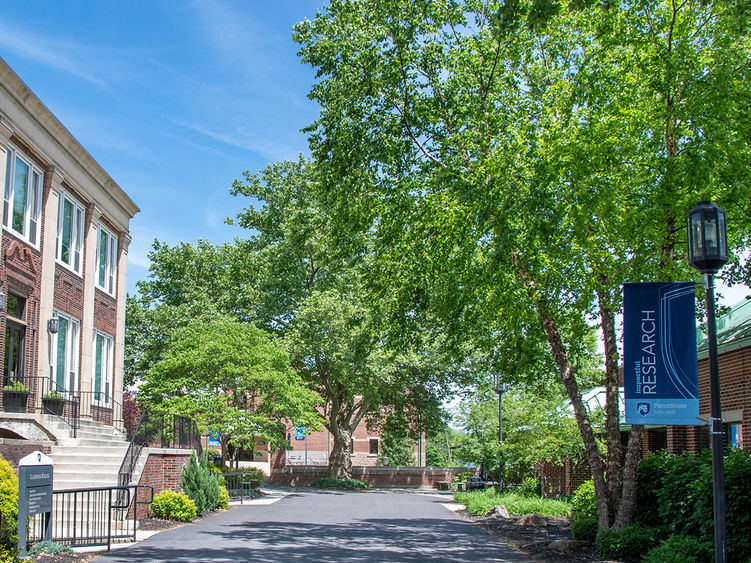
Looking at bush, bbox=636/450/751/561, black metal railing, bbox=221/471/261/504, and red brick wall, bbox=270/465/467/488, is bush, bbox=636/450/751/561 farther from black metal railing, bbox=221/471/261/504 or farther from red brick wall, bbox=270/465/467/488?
red brick wall, bbox=270/465/467/488

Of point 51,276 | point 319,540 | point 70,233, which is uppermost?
point 70,233

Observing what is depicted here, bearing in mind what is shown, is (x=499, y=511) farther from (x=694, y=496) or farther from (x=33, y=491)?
(x=33, y=491)

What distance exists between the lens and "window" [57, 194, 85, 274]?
73.5ft

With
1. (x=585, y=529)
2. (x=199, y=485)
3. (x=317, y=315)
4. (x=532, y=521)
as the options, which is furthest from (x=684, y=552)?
(x=317, y=315)

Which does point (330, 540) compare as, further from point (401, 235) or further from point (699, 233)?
point (699, 233)

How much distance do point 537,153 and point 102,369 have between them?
61.1 feet

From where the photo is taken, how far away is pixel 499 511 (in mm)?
21656

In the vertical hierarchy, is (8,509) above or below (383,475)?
above

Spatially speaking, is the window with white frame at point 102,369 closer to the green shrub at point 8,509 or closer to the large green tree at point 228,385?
the large green tree at point 228,385

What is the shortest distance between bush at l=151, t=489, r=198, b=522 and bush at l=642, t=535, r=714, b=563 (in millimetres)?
10683

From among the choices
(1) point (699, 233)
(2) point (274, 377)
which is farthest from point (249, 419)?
(1) point (699, 233)

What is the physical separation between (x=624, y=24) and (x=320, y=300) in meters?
26.6

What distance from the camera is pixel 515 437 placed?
2575cm

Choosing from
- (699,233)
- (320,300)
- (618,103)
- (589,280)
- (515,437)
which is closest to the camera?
(699,233)
